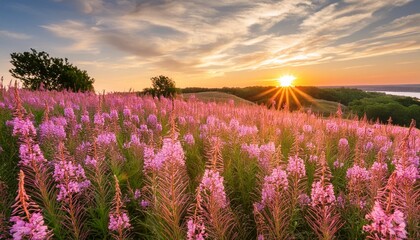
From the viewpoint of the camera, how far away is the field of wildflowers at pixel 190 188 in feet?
10.0

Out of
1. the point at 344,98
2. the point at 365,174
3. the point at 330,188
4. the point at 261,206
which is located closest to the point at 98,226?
the point at 261,206

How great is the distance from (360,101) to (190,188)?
273 ft

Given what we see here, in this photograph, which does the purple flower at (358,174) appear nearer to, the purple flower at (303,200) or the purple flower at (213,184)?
the purple flower at (303,200)

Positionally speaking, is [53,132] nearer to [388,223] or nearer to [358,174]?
[358,174]

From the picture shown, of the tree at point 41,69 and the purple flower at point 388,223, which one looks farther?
the tree at point 41,69

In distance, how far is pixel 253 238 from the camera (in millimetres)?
4574

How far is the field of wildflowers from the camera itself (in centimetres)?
306

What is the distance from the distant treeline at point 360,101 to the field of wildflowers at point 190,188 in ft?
185

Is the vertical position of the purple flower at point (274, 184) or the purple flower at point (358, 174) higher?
the purple flower at point (274, 184)

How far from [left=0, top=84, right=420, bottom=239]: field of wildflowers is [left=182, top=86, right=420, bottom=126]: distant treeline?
56.5 metres

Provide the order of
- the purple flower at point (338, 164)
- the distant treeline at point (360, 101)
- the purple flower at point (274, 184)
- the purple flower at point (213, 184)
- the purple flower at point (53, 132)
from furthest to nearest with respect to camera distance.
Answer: the distant treeline at point (360, 101) → the purple flower at point (338, 164) → the purple flower at point (53, 132) → the purple flower at point (274, 184) → the purple flower at point (213, 184)

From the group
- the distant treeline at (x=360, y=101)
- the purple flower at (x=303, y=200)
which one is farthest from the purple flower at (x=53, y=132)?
the distant treeline at (x=360, y=101)

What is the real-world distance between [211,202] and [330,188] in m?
1.17

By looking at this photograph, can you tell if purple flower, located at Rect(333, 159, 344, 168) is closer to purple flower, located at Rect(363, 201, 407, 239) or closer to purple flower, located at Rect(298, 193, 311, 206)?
purple flower, located at Rect(298, 193, 311, 206)
